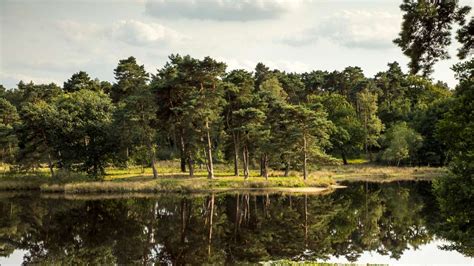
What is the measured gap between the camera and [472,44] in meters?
17.0

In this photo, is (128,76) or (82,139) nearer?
(82,139)

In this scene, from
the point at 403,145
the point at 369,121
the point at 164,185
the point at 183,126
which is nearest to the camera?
the point at 164,185

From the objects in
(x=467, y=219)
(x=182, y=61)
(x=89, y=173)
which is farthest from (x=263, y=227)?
(x=89, y=173)

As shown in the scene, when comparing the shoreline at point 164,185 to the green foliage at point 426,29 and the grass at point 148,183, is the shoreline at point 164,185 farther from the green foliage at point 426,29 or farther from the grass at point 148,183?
the green foliage at point 426,29

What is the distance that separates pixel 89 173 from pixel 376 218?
35.1m

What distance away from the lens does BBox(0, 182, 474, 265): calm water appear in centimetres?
2462

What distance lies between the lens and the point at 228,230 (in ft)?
105

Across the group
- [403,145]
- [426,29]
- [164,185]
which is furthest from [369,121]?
[426,29]

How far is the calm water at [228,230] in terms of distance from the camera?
80.8ft

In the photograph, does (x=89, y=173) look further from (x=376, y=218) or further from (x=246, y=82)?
A: (x=376, y=218)

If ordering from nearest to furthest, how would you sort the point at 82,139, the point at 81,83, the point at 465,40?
the point at 465,40 → the point at 82,139 → the point at 81,83

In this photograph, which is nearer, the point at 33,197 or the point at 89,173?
the point at 33,197

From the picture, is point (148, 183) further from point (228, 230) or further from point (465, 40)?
point (465, 40)

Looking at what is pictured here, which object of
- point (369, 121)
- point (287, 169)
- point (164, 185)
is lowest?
point (164, 185)
